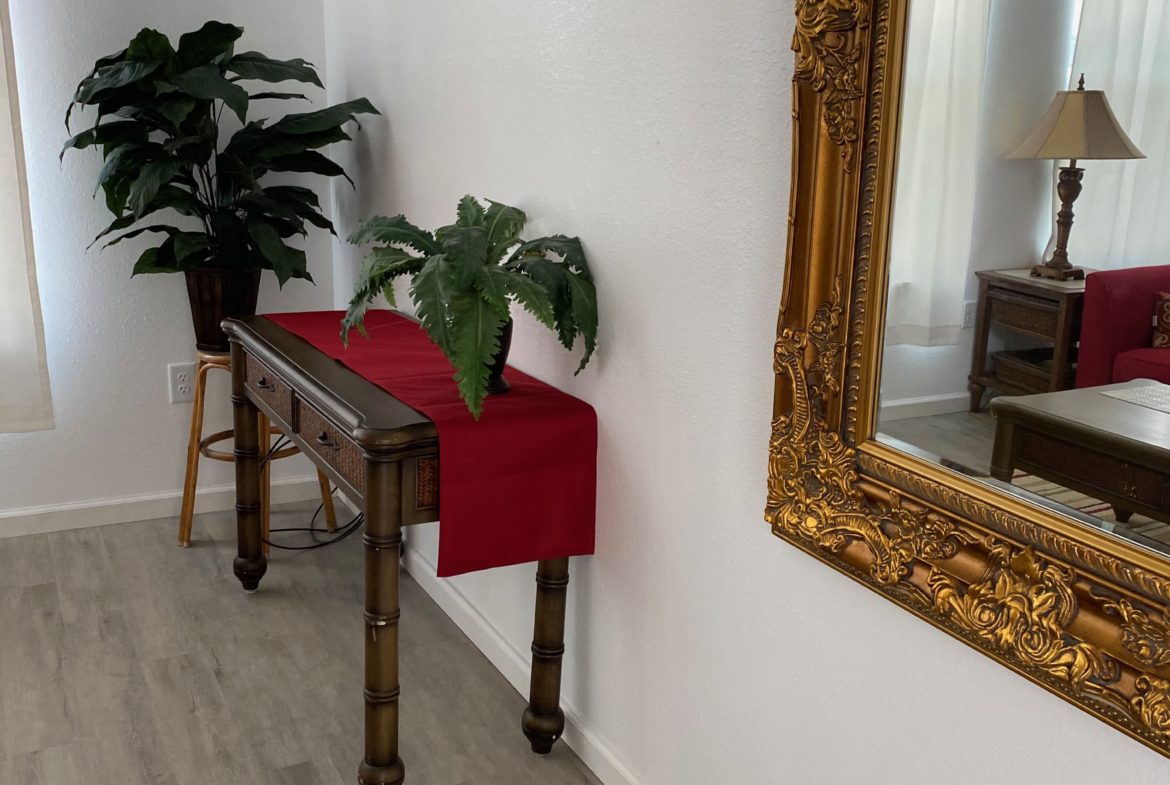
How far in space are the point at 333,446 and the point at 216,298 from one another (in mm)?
1294

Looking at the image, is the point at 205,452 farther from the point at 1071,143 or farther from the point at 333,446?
the point at 1071,143

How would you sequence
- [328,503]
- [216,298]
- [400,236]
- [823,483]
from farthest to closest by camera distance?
1. [328,503]
2. [216,298]
3. [400,236]
4. [823,483]

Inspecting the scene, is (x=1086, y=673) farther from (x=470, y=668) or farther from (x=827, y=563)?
(x=470, y=668)

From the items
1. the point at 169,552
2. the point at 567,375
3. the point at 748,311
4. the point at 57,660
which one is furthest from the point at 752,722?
the point at 169,552

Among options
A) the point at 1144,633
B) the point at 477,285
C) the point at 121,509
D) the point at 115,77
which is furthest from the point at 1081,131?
the point at 121,509

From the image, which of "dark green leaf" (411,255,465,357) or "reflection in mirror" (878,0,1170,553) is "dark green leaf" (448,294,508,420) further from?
"reflection in mirror" (878,0,1170,553)

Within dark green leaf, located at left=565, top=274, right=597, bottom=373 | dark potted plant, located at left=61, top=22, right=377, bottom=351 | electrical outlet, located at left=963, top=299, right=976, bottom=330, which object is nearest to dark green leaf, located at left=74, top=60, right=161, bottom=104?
dark potted plant, located at left=61, top=22, right=377, bottom=351

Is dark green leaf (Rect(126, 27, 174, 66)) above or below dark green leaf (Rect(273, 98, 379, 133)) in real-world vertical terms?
above

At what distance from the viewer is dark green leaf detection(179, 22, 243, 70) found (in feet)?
9.96

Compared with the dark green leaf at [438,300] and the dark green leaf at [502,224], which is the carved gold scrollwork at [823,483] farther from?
the dark green leaf at [502,224]

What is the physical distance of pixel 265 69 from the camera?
3094 millimetres

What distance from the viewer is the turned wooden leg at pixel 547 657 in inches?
87.4

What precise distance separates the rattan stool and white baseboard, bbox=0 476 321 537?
0.13 metres

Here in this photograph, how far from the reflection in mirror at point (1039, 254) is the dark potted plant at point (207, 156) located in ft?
6.98
